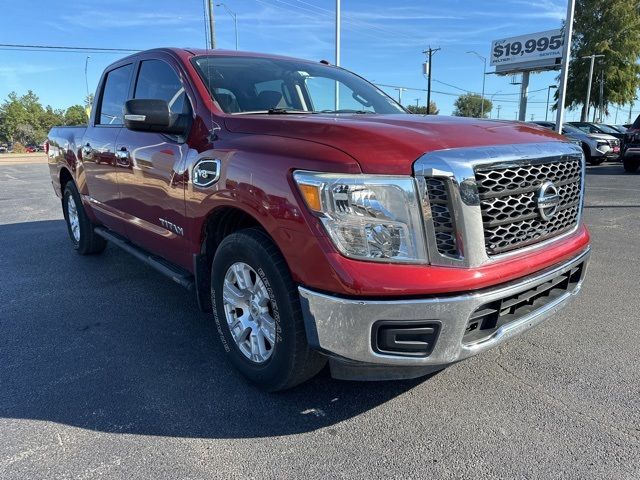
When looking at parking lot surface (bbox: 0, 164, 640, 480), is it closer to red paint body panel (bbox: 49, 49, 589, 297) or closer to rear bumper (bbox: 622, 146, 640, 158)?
red paint body panel (bbox: 49, 49, 589, 297)

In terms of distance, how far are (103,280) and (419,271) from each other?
379cm

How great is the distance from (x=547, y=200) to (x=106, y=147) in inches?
143

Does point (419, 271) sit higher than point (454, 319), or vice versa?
point (419, 271)

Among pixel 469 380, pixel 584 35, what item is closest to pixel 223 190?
pixel 469 380

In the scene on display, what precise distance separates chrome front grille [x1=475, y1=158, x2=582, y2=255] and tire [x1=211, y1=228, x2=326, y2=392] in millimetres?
973

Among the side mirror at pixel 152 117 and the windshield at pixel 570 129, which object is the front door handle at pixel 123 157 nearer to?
the side mirror at pixel 152 117

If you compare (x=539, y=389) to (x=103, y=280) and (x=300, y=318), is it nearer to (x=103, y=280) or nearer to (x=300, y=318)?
(x=300, y=318)

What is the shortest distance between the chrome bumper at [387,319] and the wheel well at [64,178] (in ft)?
15.7

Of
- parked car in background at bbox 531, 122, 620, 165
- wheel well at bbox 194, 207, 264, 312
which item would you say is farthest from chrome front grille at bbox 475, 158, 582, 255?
parked car in background at bbox 531, 122, 620, 165

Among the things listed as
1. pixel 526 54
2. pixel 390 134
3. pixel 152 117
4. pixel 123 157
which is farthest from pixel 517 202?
pixel 526 54

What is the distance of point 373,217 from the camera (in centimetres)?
209

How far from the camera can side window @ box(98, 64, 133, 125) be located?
4414 mm

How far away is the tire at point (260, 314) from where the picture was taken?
2.35m

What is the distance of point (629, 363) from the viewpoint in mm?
3027
